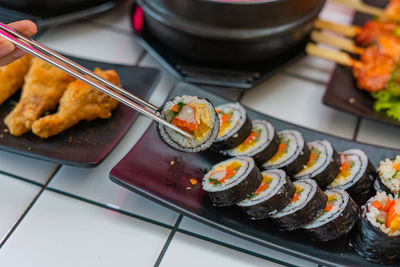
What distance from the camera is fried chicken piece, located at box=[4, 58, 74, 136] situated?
2077 mm

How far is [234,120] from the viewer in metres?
2.01

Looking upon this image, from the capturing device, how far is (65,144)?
6.66 ft

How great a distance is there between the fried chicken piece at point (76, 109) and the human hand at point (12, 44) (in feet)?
1.32

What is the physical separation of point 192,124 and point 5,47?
719 millimetres

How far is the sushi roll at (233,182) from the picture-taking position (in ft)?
5.66

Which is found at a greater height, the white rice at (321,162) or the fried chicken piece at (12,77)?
the white rice at (321,162)

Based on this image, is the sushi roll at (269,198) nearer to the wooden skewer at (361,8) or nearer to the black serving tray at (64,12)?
the wooden skewer at (361,8)

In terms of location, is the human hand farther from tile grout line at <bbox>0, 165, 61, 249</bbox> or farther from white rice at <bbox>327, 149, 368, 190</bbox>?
white rice at <bbox>327, 149, 368, 190</bbox>

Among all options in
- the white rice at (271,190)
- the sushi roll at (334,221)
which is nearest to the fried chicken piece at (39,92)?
the white rice at (271,190)

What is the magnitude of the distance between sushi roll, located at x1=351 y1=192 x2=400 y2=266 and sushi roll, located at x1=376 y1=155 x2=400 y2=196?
0.10 m

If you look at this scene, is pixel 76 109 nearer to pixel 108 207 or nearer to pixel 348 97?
pixel 108 207

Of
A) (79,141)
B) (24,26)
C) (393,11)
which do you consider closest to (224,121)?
(79,141)

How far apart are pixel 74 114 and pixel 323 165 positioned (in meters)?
1.15

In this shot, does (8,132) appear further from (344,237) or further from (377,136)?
(377,136)
